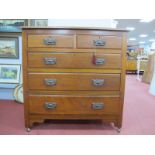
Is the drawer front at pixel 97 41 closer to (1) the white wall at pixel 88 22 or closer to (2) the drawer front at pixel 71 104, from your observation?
(2) the drawer front at pixel 71 104

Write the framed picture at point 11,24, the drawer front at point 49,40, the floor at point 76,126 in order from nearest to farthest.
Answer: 1. the drawer front at point 49,40
2. the floor at point 76,126
3. the framed picture at point 11,24

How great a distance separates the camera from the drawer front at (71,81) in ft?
5.68

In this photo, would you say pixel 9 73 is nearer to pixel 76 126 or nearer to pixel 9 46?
pixel 9 46

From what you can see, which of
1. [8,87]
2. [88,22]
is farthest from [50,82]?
[8,87]

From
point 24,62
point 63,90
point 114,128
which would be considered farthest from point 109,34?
point 114,128

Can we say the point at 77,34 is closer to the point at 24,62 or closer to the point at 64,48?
the point at 64,48

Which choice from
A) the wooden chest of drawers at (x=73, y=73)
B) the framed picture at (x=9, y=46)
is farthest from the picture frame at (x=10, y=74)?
the wooden chest of drawers at (x=73, y=73)

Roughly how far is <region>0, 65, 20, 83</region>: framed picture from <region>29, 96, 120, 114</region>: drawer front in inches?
45.1

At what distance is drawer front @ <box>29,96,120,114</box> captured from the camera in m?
1.77

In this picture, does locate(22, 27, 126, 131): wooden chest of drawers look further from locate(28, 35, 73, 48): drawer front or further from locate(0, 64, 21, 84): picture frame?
locate(0, 64, 21, 84): picture frame

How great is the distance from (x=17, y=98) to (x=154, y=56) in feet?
13.3

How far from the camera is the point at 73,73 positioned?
5.68 ft

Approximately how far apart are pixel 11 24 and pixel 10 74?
703mm

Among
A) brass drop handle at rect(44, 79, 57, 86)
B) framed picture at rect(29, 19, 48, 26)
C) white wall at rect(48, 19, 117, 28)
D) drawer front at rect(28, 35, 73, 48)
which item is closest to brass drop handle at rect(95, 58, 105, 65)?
drawer front at rect(28, 35, 73, 48)
